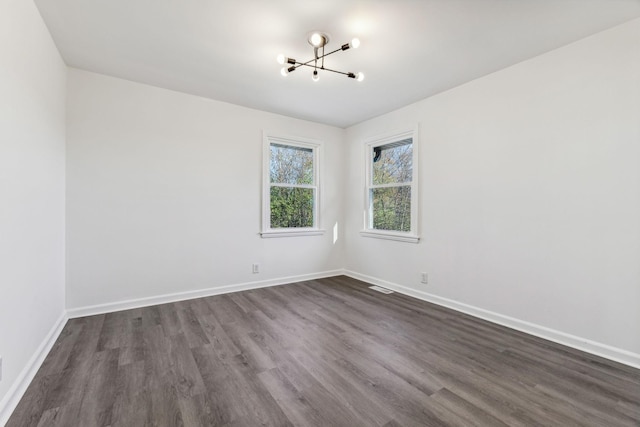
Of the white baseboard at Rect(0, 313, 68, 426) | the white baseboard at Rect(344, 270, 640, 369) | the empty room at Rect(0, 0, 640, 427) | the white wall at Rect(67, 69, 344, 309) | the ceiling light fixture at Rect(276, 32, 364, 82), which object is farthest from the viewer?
the white wall at Rect(67, 69, 344, 309)

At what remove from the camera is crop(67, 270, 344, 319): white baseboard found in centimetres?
310

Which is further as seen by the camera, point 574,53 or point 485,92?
point 485,92

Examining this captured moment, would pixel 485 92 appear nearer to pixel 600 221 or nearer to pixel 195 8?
pixel 600 221

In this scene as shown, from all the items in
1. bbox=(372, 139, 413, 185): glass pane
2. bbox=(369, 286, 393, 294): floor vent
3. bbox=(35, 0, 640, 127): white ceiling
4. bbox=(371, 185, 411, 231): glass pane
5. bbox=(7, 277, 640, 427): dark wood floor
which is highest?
bbox=(35, 0, 640, 127): white ceiling

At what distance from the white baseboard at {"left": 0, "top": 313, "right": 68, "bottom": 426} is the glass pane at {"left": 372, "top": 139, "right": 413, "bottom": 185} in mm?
4073

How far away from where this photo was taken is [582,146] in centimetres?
242

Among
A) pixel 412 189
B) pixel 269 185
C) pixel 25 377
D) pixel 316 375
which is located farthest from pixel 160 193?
pixel 412 189

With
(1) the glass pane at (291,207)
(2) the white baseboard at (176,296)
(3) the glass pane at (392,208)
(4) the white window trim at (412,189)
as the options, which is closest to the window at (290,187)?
(1) the glass pane at (291,207)

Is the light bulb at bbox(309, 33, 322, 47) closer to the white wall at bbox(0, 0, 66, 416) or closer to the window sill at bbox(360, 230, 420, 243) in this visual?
the white wall at bbox(0, 0, 66, 416)

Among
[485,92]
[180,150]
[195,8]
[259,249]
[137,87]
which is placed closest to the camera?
[195,8]

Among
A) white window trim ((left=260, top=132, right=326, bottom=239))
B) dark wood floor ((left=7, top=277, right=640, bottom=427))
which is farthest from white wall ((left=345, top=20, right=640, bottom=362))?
white window trim ((left=260, top=132, right=326, bottom=239))

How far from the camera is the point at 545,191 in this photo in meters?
2.63

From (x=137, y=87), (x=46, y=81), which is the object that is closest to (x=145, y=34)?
(x=46, y=81)

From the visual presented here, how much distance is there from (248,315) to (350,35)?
2.88m
